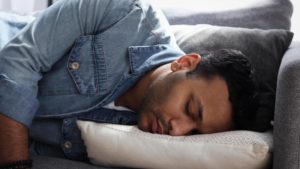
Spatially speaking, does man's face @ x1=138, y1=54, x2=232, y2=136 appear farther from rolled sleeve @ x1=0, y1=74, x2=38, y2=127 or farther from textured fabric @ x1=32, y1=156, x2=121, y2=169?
rolled sleeve @ x1=0, y1=74, x2=38, y2=127

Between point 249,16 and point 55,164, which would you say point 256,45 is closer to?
point 249,16

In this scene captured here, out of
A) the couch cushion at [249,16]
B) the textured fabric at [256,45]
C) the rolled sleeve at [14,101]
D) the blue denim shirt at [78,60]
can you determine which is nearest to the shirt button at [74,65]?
the blue denim shirt at [78,60]

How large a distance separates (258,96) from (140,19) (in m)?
0.41

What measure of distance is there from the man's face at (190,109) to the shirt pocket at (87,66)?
0.55 ft

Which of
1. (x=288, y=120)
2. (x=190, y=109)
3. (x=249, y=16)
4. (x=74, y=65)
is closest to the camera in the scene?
(x=288, y=120)

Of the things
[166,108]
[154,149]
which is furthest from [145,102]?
[154,149]

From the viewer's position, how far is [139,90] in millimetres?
1068

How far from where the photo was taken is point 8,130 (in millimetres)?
911

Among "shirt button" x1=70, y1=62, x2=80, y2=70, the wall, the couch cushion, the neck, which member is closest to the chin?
the neck

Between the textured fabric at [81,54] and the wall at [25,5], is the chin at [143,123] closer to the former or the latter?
the textured fabric at [81,54]

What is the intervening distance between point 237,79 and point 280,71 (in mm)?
169

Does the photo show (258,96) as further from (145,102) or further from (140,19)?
(140,19)

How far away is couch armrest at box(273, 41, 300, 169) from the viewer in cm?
69

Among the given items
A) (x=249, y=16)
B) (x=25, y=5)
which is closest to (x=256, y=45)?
(x=249, y=16)
